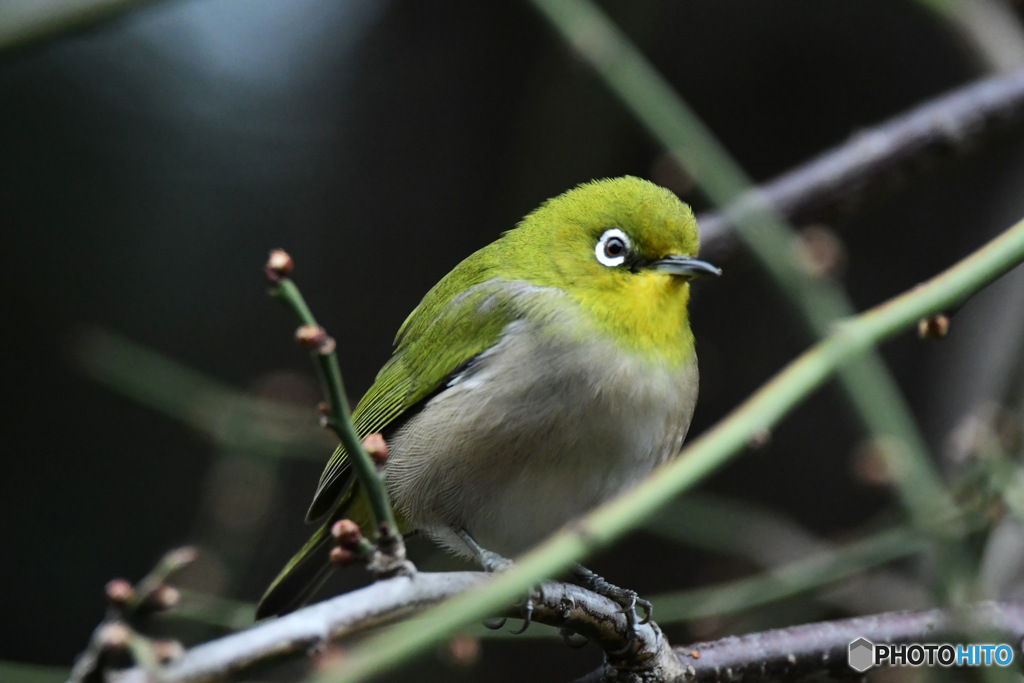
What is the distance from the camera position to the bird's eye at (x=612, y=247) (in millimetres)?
3234

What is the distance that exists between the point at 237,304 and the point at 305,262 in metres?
0.63

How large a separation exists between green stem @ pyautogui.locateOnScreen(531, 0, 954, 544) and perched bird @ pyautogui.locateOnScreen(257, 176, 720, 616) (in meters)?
0.48

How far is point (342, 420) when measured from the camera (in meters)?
1.76

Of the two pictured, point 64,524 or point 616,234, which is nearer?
point 616,234

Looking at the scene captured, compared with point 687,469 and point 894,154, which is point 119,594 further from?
point 894,154

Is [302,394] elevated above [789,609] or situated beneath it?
elevated above

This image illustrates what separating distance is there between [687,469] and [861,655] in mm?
1614

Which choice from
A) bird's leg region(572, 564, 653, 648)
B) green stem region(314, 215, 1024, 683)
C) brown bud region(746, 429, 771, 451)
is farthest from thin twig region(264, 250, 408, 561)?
bird's leg region(572, 564, 653, 648)

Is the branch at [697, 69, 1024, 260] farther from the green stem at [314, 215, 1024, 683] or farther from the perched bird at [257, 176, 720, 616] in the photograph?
the green stem at [314, 215, 1024, 683]

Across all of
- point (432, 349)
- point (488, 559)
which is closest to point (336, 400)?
point (488, 559)

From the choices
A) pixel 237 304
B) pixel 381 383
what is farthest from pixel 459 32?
pixel 381 383

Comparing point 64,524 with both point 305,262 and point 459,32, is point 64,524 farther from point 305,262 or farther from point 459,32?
point 459,32

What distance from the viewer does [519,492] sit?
3176 millimetres

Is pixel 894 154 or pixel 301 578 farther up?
pixel 894 154
